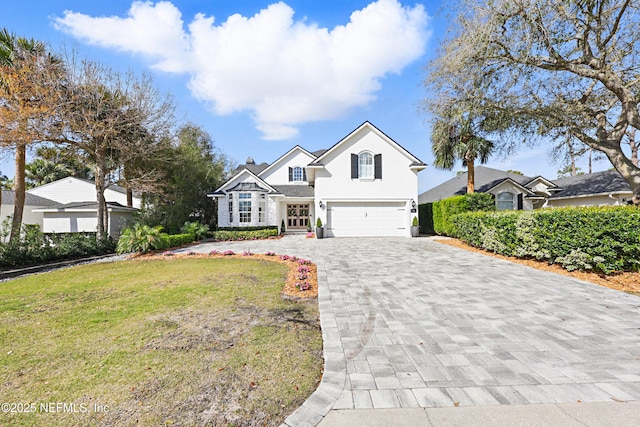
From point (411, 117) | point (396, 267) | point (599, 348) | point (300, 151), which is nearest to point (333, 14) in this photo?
point (411, 117)

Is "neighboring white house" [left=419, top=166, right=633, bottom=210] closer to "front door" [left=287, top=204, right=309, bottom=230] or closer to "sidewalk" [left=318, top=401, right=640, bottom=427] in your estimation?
"front door" [left=287, top=204, right=309, bottom=230]

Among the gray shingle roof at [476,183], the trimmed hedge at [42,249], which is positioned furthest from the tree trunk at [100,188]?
the gray shingle roof at [476,183]

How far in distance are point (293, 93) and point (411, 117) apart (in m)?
5.85

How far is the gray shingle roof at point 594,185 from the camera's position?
16405 millimetres

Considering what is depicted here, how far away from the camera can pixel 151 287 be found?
6422 mm

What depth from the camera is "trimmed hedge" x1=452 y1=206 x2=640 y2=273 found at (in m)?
6.46

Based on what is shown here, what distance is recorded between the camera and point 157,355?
10.7ft

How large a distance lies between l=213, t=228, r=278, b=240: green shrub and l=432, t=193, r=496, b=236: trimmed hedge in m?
11.0

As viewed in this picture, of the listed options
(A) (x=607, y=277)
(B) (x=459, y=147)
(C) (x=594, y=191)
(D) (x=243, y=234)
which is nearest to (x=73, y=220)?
(D) (x=243, y=234)

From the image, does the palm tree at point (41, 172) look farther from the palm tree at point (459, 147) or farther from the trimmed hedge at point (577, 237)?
the trimmed hedge at point (577, 237)

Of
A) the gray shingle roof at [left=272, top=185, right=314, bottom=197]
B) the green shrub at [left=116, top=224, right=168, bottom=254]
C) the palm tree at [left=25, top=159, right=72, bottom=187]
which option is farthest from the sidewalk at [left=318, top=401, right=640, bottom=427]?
the palm tree at [left=25, top=159, right=72, bottom=187]

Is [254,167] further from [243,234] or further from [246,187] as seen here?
[243,234]

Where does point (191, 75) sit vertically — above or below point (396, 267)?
above

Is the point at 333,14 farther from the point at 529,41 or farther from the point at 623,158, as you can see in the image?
the point at 623,158
